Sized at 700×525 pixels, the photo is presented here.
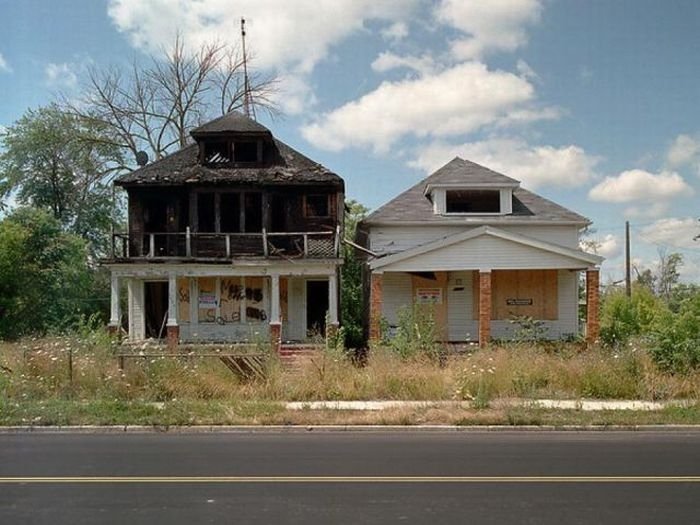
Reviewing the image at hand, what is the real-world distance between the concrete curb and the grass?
675mm

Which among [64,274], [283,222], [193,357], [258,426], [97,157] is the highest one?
[97,157]

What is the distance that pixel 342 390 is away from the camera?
14367 millimetres

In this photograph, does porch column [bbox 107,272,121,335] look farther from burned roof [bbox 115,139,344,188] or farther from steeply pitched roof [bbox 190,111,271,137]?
steeply pitched roof [bbox 190,111,271,137]

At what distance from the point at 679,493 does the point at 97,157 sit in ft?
135

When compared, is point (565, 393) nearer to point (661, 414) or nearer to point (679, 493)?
point (661, 414)

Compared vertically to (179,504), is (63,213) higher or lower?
higher

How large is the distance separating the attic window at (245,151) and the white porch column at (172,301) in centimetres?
663

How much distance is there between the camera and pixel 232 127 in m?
28.7

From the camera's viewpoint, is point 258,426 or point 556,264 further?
point 556,264

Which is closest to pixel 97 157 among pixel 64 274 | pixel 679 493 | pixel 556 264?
pixel 64 274

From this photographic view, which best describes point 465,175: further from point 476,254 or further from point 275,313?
point 275,313

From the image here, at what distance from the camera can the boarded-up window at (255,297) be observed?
27.7 metres

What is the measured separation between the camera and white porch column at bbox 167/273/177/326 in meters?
24.1

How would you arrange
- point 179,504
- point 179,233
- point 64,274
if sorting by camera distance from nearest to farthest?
point 179,504 < point 179,233 < point 64,274
